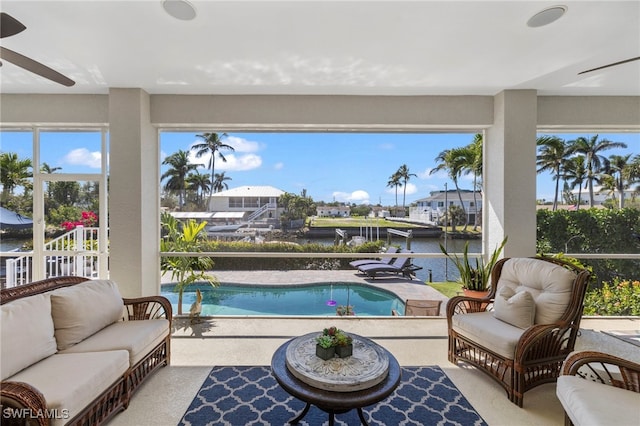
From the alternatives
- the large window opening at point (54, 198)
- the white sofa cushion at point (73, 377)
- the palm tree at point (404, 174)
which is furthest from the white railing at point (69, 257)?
the palm tree at point (404, 174)

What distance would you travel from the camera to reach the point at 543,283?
2.63 metres

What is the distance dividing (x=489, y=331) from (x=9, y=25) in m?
4.01

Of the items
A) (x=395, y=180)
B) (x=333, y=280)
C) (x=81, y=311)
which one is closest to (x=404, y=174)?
→ (x=395, y=180)

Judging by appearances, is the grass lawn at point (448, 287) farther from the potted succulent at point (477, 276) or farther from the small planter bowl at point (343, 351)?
the small planter bowl at point (343, 351)

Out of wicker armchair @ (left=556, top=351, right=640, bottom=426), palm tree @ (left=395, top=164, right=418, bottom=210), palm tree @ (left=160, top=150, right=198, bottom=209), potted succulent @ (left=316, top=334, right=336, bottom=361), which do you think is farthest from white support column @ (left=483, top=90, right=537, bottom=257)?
palm tree @ (left=160, top=150, right=198, bottom=209)

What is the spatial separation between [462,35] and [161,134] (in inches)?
151

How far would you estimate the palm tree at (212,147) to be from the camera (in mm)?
4043

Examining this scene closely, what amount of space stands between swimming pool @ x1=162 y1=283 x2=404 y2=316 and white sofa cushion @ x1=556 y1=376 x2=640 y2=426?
2319 millimetres

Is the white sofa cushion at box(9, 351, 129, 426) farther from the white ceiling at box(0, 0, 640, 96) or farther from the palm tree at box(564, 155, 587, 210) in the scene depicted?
the palm tree at box(564, 155, 587, 210)

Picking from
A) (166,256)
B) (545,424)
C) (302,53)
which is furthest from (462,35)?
(166,256)

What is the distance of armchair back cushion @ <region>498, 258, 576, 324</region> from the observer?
2439 mm

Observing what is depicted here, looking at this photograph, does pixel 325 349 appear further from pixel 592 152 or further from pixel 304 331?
pixel 592 152

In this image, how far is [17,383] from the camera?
1.51 meters

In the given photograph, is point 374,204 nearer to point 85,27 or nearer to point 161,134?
point 161,134
